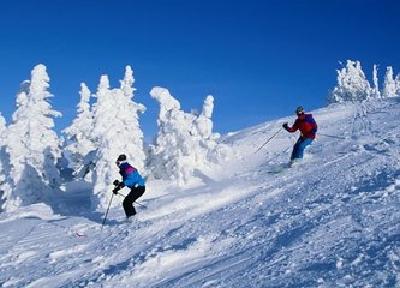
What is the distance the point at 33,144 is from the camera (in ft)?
115

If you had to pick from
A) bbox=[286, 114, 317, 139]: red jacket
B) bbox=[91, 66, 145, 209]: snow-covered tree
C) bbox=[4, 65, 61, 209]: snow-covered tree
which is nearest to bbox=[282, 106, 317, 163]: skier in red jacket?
bbox=[286, 114, 317, 139]: red jacket

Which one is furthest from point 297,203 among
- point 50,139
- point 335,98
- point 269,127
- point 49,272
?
point 335,98

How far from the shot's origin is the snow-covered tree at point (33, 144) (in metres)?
33.6

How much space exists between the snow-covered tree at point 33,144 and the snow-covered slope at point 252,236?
12996mm

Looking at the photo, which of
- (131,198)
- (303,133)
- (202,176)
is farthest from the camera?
(202,176)

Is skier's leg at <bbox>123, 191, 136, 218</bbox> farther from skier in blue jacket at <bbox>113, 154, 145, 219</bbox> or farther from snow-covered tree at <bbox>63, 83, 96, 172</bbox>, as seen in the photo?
snow-covered tree at <bbox>63, 83, 96, 172</bbox>

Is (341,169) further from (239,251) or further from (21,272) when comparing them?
(21,272)

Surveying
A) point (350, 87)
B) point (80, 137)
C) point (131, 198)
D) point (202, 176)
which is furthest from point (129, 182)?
point (350, 87)

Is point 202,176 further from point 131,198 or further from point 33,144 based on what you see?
point 33,144

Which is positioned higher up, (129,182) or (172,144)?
(172,144)

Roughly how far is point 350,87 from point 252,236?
264 ft

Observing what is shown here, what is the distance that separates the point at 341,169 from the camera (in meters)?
15.5

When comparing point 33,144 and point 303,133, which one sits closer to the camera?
point 303,133

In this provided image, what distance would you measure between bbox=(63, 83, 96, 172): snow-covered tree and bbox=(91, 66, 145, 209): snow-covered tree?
39.0 feet
